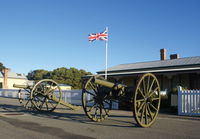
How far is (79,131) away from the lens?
25.6 feet

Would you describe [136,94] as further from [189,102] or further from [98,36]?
[98,36]

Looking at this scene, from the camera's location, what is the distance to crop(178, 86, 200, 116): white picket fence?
12531 mm

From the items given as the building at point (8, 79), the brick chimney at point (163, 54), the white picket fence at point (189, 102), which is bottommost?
the white picket fence at point (189, 102)

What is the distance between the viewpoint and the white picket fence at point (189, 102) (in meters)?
12.5

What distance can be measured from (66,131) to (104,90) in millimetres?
2836

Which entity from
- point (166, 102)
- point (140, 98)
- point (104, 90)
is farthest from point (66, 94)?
point (140, 98)

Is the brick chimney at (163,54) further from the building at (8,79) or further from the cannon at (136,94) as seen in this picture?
the building at (8,79)

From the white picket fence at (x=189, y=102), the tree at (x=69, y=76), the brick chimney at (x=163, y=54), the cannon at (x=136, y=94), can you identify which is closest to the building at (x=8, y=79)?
the tree at (x=69, y=76)

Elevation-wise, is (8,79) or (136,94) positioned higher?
(8,79)

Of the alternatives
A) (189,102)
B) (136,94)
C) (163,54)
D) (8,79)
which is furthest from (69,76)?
(136,94)

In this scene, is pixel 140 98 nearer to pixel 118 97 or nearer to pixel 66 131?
pixel 118 97

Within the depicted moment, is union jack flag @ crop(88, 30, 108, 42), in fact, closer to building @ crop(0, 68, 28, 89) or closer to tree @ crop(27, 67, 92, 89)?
building @ crop(0, 68, 28, 89)

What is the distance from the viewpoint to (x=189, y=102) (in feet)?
41.9

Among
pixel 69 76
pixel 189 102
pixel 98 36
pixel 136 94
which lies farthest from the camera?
pixel 69 76
